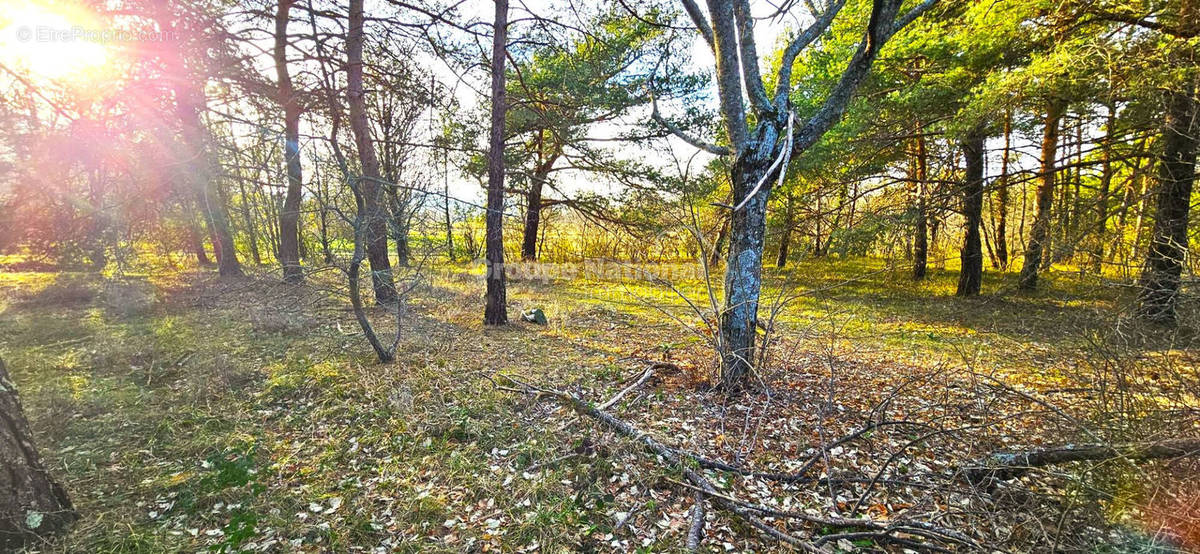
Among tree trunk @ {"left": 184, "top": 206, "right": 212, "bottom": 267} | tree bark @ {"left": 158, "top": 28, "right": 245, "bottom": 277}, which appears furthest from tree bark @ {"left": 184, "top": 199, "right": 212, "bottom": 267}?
tree bark @ {"left": 158, "top": 28, "right": 245, "bottom": 277}

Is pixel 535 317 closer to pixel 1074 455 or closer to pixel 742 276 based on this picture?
pixel 742 276

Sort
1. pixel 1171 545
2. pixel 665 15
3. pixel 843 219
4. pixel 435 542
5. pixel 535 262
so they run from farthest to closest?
1. pixel 535 262
2. pixel 843 219
3. pixel 665 15
4. pixel 435 542
5. pixel 1171 545

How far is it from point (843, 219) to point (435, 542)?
32.6 ft

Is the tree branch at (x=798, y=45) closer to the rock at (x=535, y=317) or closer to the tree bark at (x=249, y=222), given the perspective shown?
the rock at (x=535, y=317)

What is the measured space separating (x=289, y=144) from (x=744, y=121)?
607cm

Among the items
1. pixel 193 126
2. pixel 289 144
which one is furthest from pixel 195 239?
pixel 193 126

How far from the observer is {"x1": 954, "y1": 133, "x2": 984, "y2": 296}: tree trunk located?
8.00m

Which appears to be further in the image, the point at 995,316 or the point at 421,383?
the point at 995,316

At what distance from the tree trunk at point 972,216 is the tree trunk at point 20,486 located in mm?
10829

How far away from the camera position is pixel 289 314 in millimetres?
6820

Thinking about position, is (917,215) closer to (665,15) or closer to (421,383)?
(665,15)

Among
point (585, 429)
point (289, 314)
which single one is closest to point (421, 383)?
point (585, 429)

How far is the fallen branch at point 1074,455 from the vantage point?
73.0 inches

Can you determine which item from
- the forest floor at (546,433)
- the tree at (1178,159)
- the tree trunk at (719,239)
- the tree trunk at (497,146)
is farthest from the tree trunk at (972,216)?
the tree trunk at (497,146)
